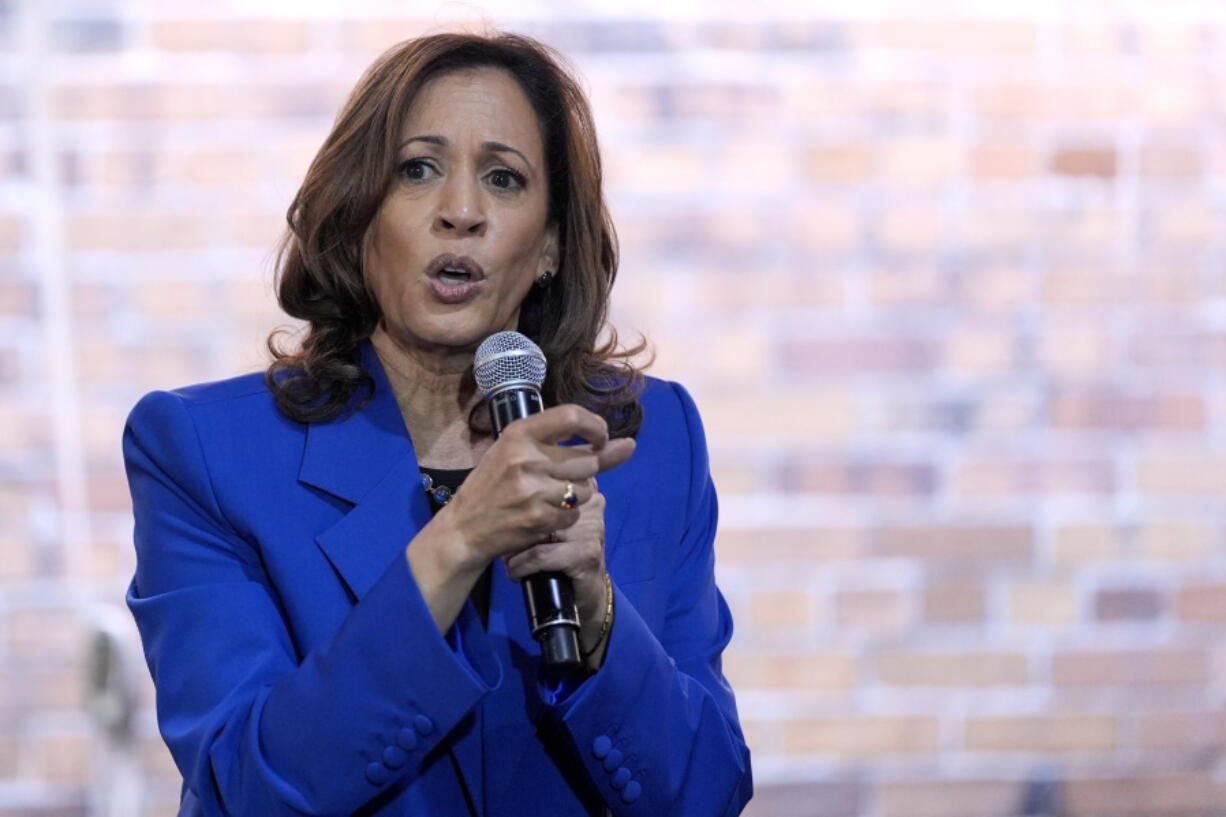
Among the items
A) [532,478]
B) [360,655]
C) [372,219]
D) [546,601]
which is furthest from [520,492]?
[372,219]

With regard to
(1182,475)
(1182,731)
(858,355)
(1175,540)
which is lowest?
(1182,731)

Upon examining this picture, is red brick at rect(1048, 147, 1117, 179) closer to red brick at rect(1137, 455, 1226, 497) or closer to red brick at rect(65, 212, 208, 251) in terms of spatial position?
red brick at rect(1137, 455, 1226, 497)

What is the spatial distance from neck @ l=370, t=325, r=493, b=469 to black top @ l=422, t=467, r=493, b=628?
0.03 m

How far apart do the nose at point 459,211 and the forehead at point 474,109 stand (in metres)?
0.08

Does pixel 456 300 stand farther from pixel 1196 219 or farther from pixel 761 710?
pixel 1196 219

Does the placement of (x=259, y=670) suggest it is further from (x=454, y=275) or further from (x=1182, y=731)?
(x=1182, y=731)

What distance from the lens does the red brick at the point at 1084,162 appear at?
2654 mm

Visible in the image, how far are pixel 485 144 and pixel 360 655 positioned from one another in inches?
28.3

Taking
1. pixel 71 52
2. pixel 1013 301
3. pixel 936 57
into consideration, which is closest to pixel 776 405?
pixel 1013 301

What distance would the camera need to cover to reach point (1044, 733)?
2.69 m

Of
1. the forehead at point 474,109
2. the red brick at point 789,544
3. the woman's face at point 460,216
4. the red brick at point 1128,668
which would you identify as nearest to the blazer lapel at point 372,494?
the woman's face at point 460,216

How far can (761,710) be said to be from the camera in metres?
2.65

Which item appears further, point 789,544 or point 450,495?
point 789,544

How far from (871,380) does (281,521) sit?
1275 millimetres
